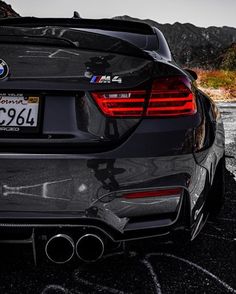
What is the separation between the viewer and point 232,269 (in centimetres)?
247

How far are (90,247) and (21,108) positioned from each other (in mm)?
765

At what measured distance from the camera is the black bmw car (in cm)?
197

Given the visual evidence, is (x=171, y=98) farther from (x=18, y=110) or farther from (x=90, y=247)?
(x=90, y=247)

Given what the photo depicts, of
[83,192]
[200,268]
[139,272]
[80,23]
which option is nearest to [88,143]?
[83,192]

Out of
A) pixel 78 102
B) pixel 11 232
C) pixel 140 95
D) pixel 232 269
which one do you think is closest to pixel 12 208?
pixel 11 232

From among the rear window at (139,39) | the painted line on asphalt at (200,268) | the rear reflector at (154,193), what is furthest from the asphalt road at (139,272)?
the rear window at (139,39)

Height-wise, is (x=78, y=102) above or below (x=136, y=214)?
above

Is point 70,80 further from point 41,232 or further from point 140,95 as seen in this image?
point 41,232

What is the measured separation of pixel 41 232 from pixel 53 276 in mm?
404

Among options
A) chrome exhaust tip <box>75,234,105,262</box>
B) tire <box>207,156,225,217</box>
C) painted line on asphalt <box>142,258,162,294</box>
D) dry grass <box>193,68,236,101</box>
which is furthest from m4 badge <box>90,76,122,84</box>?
dry grass <box>193,68,236,101</box>

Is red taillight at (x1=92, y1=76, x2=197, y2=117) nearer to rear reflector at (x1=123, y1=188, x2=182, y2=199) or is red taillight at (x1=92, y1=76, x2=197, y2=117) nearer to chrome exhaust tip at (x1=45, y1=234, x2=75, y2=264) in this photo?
rear reflector at (x1=123, y1=188, x2=182, y2=199)

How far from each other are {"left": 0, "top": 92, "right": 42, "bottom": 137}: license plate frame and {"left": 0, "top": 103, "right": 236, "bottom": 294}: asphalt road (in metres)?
0.64

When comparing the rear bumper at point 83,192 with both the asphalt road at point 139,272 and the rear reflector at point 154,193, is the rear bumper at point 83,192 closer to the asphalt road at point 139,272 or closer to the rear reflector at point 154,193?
the rear reflector at point 154,193

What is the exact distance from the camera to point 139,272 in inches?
94.0
